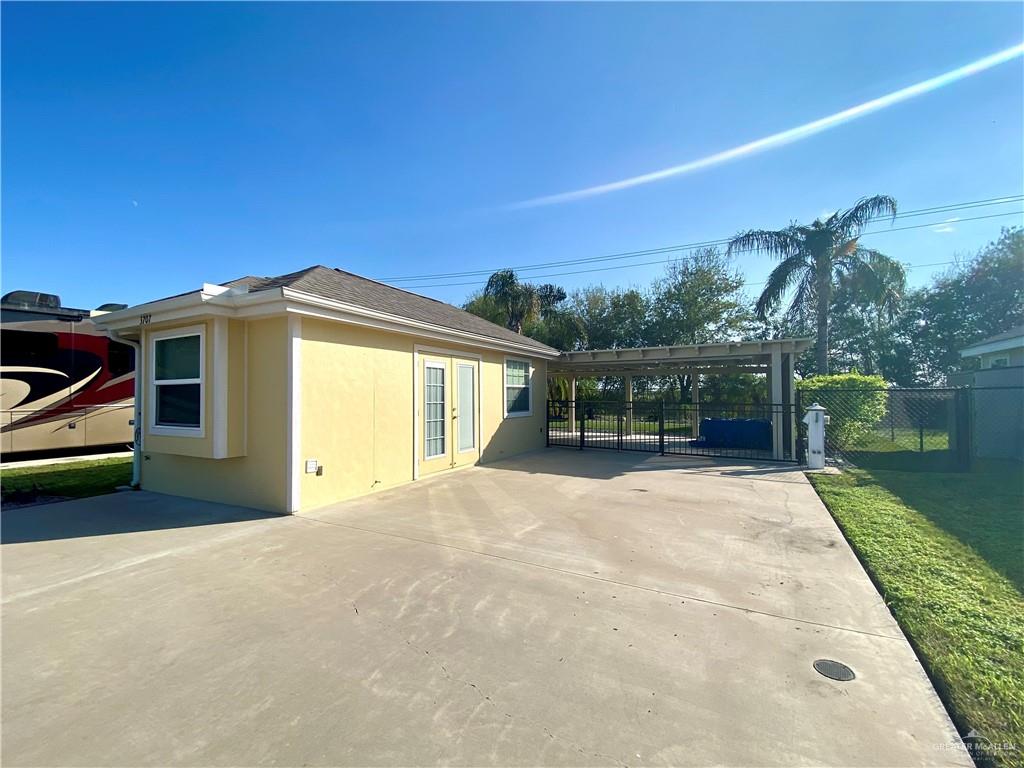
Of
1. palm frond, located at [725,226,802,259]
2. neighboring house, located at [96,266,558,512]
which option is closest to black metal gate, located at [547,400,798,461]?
palm frond, located at [725,226,802,259]

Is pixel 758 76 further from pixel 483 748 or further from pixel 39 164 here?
pixel 39 164

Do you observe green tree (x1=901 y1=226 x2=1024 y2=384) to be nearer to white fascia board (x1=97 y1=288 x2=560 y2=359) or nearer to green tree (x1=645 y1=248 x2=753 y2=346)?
green tree (x1=645 y1=248 x2=753 y2=346)

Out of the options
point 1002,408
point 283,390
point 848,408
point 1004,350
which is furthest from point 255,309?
point 1004,350

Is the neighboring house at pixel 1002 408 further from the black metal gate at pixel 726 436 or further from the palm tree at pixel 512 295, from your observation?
the palm tree at pixel 512 295

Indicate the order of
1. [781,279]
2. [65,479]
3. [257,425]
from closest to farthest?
[257,425]
[65,479]
[781,279]

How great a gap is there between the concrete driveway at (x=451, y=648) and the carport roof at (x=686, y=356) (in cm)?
681

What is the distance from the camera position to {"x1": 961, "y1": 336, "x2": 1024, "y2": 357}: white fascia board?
1067cm

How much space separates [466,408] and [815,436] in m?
7.36

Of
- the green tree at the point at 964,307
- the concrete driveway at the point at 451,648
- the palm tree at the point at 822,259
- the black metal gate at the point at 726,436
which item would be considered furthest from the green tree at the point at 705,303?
the concrete driveway at the point at 451,648

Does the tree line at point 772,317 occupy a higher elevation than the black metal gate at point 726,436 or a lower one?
higher

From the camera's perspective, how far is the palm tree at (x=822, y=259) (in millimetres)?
15328

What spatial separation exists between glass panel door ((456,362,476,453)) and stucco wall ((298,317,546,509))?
1.06 meters

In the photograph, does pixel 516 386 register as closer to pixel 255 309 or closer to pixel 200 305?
pixel 255 309

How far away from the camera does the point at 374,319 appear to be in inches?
261
